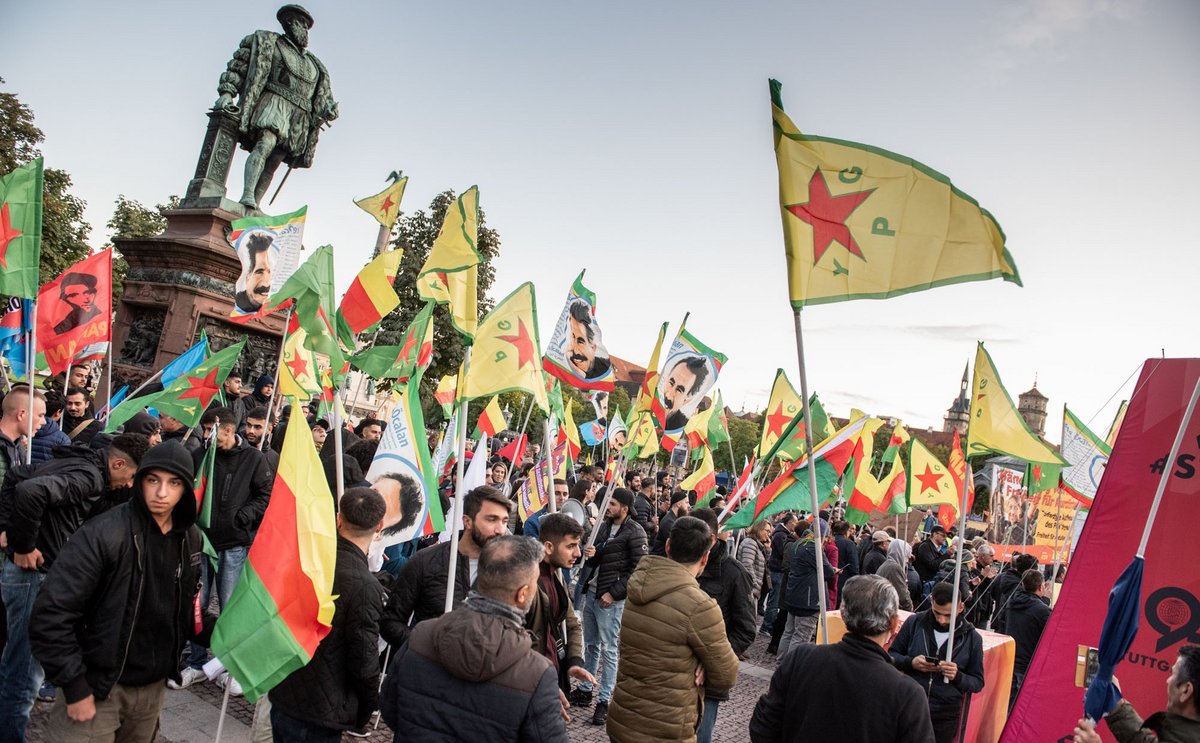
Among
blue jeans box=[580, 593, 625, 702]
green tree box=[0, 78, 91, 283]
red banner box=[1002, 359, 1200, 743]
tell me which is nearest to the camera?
red banner box=[1002, 359, 1200, 743]

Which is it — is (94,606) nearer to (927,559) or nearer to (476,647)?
(476,647)

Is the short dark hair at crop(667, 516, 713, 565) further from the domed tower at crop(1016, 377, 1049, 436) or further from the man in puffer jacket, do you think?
the domed tower at crop(1016, 377, 1049, 436)

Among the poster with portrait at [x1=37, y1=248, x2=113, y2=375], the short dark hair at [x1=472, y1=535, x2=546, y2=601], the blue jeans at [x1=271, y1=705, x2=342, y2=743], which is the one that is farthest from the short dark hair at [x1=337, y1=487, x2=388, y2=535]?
the poster with portrait at [x1=37, y1=248, x2=113, y2=375]

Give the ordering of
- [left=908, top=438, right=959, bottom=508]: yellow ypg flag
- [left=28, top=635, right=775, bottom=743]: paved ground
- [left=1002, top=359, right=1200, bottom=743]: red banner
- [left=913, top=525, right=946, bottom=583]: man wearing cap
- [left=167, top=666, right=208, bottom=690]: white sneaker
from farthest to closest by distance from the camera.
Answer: [left=913, top=525, right=946, bottom=583]: man wearing cap, [left=908, top=438, right=959, bottom=508]: yellow ypg flag, [left=167, top=666, right=208, bottom=690]: white sneaker, [left=28, top=635, right=775, bottom=743]: paved ground, [left=1002, top=359, right=1200, bottom=743]: red banner

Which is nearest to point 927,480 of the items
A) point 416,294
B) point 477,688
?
point 477,688

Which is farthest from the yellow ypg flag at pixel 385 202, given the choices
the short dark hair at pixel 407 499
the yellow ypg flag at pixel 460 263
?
the short dark hair at pixel 407 499

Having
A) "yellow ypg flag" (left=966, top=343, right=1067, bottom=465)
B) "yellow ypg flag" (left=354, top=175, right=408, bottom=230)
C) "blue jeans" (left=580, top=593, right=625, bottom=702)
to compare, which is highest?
"yellow ypg flag" (left=354, top=175, right=408, bottom=230)

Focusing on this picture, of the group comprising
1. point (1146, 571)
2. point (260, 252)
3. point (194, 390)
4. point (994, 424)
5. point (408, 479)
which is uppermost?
point (260, 252)

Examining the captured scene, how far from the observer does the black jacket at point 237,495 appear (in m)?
6.42

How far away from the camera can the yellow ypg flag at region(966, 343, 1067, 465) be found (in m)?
6.68

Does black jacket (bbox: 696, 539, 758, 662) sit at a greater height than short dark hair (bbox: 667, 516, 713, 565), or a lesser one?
lesser

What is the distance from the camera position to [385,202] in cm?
825

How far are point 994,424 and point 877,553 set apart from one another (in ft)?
17.8

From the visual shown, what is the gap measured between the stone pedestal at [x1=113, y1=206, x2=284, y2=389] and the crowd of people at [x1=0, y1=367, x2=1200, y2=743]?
6.01 metres
